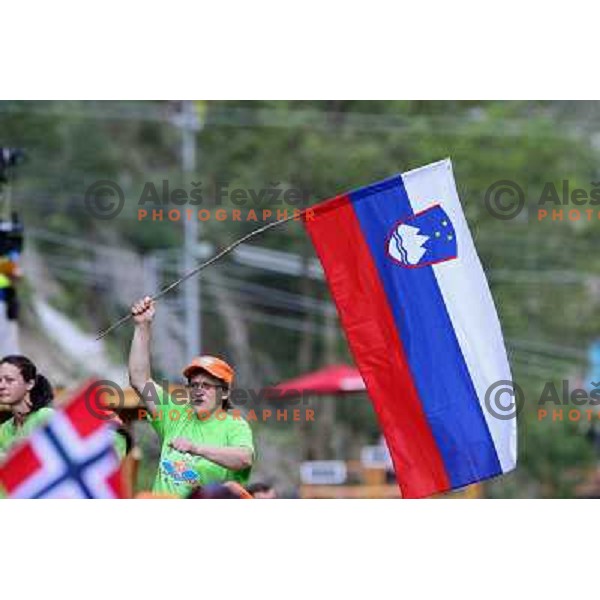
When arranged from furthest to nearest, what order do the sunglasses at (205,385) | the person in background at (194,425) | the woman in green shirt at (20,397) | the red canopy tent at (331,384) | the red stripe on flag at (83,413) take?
the red canopy tent at (331,384), the woman in green shirt at (20,397), the sunglasses at (205,385), the person in background at (194,425), the red stripe on flag at (83,413)

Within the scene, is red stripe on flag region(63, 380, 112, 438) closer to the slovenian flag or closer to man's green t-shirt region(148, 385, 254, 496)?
man's green t-shirt region(148, 385, 254, 496)

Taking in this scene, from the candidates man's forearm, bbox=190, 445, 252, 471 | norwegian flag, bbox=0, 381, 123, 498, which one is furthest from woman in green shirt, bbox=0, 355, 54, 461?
norwegian flag, bbox=0, 381, 123, 498

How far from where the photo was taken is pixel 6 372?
9922 millimetres

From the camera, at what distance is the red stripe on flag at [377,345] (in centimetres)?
984

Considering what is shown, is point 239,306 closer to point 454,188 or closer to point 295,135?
point 295,135

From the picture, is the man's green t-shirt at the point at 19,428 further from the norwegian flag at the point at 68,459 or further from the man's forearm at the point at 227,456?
the norwegian flag at the point at 68,459

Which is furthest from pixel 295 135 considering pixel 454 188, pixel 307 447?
pixel 454 188

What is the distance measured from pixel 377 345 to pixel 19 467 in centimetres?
252

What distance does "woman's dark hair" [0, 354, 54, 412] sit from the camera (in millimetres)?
9953

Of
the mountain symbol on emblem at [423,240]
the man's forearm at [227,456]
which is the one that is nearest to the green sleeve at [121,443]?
the man's forearm at [227,456]

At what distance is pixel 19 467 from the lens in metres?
8.00

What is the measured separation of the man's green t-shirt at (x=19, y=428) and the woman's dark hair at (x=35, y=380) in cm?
4

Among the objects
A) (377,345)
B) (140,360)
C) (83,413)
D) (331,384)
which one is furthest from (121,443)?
(331,384)

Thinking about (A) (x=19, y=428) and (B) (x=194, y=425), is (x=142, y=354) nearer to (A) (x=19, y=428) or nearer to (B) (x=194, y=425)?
(B) (x=194, y=425)
